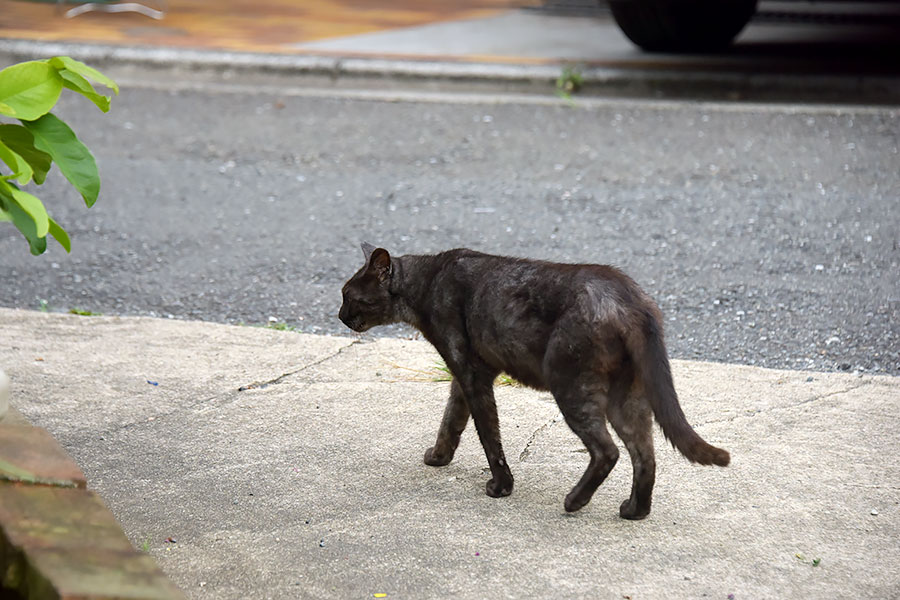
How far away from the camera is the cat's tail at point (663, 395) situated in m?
2.79

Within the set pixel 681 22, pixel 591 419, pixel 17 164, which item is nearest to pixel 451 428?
pixel 591 419

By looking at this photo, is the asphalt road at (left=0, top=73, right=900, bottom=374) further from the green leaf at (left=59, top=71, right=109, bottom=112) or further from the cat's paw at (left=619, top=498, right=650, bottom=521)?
the green leaf at (left=59, top=71, right=109, bottom=112)

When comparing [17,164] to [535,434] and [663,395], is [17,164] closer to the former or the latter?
Result: [663,395]

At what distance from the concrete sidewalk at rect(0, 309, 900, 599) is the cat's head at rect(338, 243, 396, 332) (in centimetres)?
40

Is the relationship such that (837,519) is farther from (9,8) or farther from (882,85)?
(9,8)

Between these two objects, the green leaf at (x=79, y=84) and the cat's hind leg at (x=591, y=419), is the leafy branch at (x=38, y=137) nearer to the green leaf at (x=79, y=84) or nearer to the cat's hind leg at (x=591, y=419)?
the green leaf at (x=79, y=84)

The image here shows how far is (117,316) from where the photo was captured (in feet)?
15.5

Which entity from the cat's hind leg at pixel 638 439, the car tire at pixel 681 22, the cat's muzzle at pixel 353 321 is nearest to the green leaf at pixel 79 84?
the cat's muzzle at pixel 353 321

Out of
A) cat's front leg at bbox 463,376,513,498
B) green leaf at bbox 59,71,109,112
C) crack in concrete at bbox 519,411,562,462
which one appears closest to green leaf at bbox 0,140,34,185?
green leaf at bbox 59,71,109,112

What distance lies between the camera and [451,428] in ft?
11.1

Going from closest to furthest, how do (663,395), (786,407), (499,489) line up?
(663,395)
(499,489)
(786,407)

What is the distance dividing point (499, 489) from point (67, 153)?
1.51 metres

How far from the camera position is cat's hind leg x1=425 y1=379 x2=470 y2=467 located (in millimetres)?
3367

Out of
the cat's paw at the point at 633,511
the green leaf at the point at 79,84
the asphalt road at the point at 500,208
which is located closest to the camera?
the green leaf at the point at 79,84
